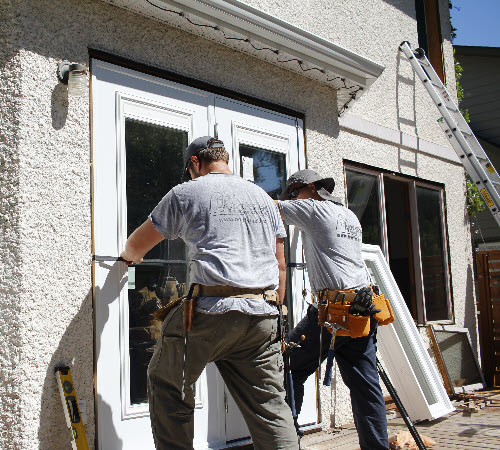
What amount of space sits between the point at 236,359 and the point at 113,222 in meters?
1.27

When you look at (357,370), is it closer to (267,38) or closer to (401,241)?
(267,38)

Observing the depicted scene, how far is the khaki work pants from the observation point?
2613 mm

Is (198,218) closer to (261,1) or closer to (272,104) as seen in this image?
(272,104)

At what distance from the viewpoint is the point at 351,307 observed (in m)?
3.60

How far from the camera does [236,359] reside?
2.73 m

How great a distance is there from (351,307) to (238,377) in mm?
1114

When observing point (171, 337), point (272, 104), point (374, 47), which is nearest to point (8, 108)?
point (171, 337)

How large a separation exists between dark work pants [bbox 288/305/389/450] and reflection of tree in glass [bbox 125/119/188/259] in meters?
1.00

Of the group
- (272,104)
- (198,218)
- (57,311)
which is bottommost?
(57,311)

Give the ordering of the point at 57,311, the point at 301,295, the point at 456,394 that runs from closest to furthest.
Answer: the point at 57,311 < the point at 301,295 < the point at 456,394

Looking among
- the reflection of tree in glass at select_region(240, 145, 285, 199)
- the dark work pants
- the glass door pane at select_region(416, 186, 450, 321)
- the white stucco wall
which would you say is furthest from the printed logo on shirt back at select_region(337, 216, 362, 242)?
the glass door pane at select_region(416, 186, 450, 321)

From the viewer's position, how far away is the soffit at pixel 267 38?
151 inches

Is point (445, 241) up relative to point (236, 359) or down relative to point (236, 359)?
up

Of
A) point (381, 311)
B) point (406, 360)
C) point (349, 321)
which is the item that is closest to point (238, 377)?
point (349, 321)
